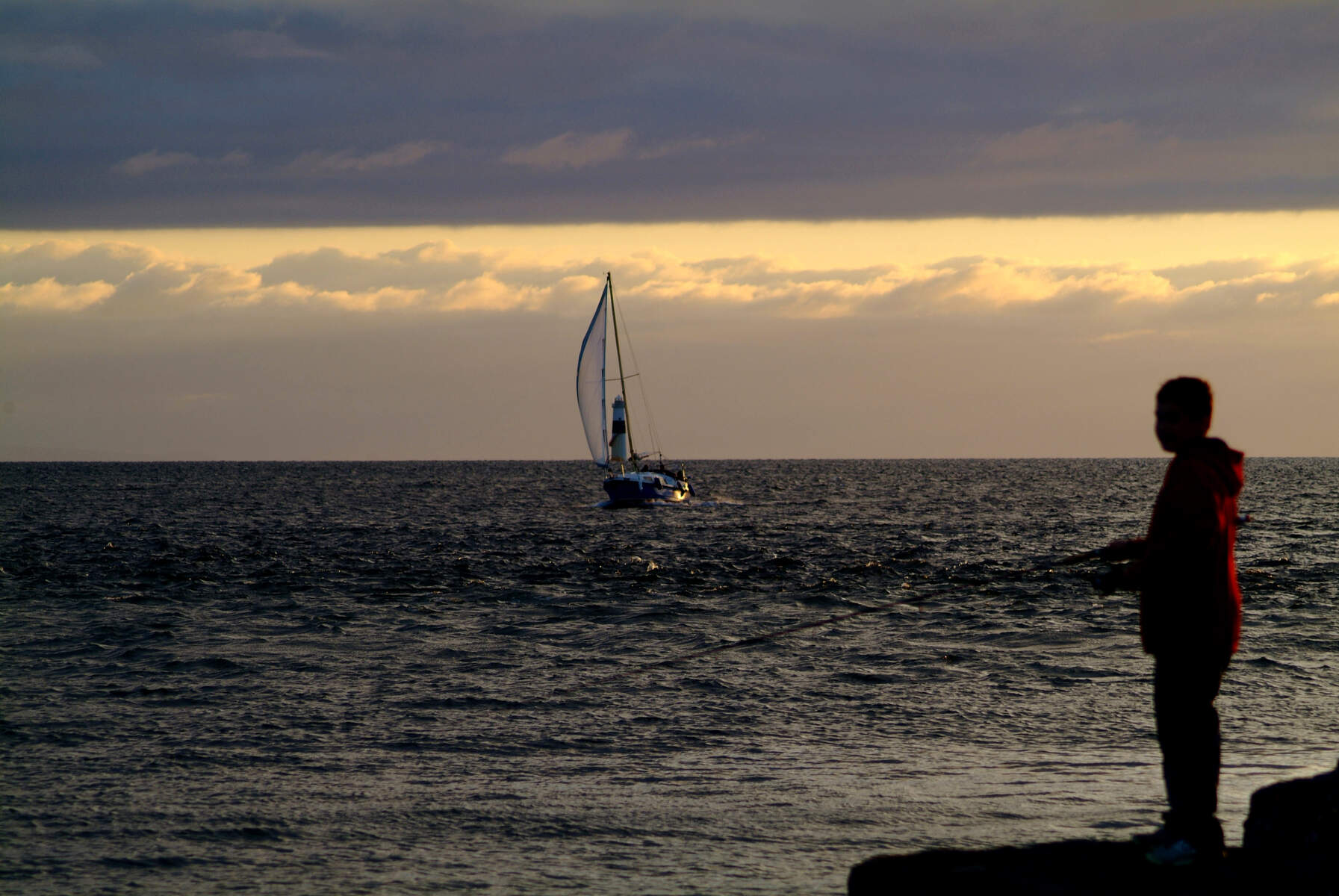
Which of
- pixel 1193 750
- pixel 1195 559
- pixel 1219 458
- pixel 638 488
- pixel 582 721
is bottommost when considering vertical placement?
pixel 582 721

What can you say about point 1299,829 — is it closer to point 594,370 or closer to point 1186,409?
point 1186,409

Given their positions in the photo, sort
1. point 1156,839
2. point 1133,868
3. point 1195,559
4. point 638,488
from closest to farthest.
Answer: point 1195,559, point 1133,868, point 1156,839, point 638,488

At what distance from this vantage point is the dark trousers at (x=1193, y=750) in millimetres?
4871

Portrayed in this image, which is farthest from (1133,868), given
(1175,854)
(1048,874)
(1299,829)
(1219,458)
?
(1219,458)

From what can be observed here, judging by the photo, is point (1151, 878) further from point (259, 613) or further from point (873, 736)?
point (259, 613)

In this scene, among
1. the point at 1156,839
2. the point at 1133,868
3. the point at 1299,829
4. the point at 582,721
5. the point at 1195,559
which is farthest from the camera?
the point at 582,721

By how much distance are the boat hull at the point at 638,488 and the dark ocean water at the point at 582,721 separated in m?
30.4

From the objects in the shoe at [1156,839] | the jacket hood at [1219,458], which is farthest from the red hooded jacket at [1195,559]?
the shoe at [1156,839]

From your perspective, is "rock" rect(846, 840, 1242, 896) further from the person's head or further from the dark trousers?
the person's head

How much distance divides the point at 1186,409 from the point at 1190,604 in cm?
80

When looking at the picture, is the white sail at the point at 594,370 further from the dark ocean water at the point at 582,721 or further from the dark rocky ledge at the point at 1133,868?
the dark rocky ledge at the point at 1133,868

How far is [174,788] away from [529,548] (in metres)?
27.4

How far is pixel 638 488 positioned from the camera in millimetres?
59438

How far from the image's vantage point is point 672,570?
1104 inches
